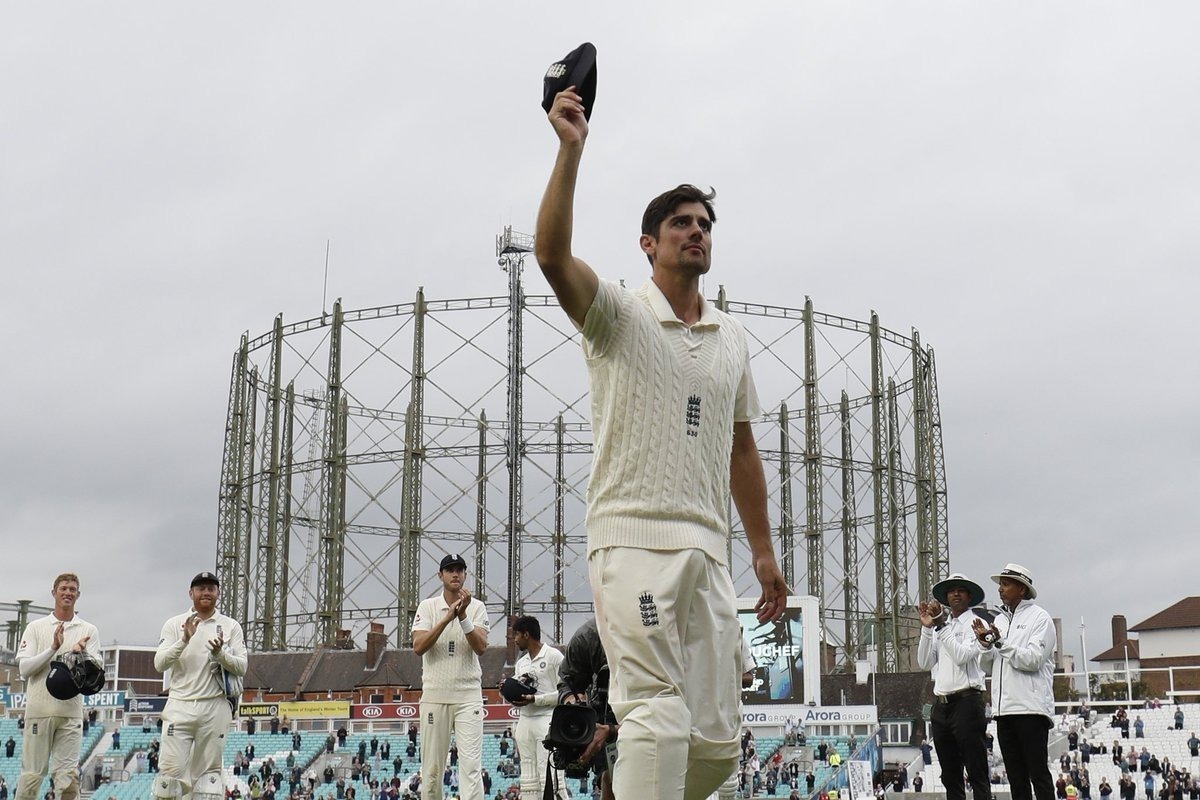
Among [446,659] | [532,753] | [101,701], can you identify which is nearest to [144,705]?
[101,701]

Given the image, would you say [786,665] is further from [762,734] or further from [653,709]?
[653,709]

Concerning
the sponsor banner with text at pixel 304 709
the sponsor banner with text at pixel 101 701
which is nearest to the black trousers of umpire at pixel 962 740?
the sponsor banner with text at pixel 304 709

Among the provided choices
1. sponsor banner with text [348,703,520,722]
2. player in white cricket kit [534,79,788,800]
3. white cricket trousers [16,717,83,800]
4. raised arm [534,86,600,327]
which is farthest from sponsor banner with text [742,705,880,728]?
raised arm [534,86,600,327]

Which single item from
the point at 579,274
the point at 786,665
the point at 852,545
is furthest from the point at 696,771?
the point at 852,545

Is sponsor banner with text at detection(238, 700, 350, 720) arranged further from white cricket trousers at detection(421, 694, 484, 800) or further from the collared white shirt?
the collared white shirt

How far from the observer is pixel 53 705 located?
976 centimetres

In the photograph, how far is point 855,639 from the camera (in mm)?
43438

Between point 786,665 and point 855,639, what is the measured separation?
37.3ft

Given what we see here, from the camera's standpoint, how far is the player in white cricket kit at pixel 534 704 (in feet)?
35.4

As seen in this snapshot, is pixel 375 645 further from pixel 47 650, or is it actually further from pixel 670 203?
pixel 670 203

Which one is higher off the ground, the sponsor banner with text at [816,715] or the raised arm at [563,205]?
the raised arm at [563,205]

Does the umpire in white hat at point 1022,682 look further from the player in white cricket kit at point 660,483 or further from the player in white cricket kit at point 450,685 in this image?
the player in white cricket kit at point 660,483

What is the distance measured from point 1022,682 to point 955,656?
1108mm

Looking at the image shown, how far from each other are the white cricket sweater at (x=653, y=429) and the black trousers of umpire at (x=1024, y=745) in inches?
189
